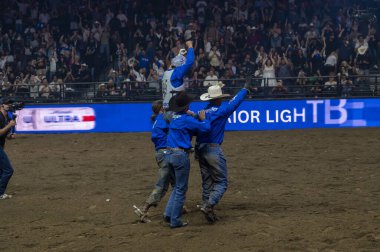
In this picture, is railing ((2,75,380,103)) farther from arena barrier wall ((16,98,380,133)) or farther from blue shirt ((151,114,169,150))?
blue shirt ((151,114,169,150))

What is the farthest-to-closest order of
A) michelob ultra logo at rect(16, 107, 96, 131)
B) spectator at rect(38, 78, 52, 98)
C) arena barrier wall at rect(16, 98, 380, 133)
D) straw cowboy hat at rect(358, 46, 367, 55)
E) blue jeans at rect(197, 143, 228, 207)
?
straw cowboy hat at rect(358, 46, 367, 55) → spectator at rect(38, 78, 52, 98) → michelob ultra logo at rect(16, 107, 96, 131) → arena barrier wall at rect(16, 98, 380, 133) → blue jeans at rect(197, 143, 228, 207)

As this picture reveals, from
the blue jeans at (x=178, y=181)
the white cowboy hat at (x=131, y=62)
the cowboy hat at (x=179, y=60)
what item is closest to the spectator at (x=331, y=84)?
the white cowboy hat at (x=131, y=62)

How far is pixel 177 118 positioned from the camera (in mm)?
8305

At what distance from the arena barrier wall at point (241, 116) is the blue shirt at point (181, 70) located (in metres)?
9.67

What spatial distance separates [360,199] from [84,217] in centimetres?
431

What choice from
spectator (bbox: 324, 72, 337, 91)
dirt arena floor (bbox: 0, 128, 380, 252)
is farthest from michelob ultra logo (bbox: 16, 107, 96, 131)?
spectator (bbox: 324, 72, 337, 91)

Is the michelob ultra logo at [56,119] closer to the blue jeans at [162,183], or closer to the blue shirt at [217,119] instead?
the blue jeans at [162,183]

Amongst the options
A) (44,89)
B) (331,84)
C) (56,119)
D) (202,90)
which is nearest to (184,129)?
(202,90)

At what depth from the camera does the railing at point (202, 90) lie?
20828 millimetres

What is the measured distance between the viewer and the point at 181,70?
35.7 ft

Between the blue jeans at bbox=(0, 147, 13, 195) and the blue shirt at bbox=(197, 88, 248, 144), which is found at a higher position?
the blue shirt at bbox=(197, 88, 248, 144)

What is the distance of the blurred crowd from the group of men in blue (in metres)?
12.1

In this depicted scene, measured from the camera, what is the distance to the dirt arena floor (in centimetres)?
759

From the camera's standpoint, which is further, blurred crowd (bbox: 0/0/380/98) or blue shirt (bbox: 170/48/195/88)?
blurred crowd (bbox: 0/0/380/98)
